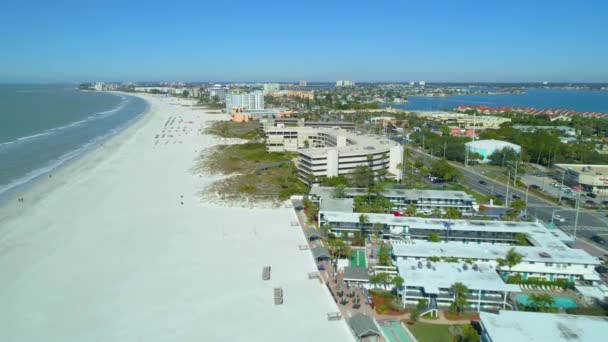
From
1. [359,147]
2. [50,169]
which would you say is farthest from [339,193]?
[50,169]

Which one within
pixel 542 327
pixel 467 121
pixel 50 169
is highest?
pixel 467 121

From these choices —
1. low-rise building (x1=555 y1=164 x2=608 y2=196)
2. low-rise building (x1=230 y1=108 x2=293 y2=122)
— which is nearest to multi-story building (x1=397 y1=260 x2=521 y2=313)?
low-rise building (x1=555 y1=164 x2=608 y2=196)

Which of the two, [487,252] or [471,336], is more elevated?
[487,252]

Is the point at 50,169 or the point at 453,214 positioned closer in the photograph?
the point at 453,214

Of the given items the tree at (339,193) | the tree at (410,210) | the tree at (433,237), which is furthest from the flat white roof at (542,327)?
the tree at (339,193)

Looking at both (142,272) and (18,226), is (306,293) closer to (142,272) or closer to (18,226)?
(142,272)

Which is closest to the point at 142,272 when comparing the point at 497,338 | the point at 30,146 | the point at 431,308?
the point at 431,308

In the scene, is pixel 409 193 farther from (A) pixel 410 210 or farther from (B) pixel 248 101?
(B) pixel 248 101

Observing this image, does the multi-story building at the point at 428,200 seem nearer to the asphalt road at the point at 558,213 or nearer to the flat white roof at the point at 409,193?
the flat white roof at the point at 409,193
